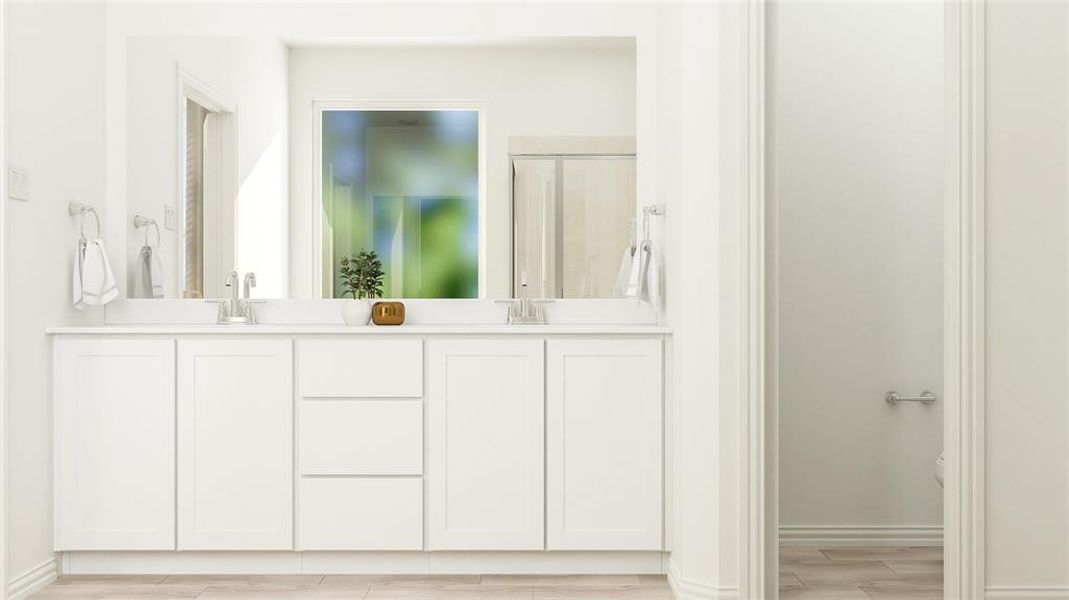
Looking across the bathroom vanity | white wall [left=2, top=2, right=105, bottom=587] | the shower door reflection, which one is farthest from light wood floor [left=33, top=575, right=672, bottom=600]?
the shower door reflection

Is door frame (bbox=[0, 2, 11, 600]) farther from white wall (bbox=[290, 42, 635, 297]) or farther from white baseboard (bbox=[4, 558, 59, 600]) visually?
white wall (bbox=[290, 42, 635, 297])

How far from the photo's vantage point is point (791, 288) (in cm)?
331

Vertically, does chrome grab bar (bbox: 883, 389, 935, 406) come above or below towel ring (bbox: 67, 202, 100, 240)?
below

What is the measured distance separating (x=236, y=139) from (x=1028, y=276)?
2.74 metres

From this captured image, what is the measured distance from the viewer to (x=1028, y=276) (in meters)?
2.46

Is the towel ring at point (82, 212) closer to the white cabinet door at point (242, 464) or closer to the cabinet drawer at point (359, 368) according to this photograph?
the white cabinet door at point (242, 464)

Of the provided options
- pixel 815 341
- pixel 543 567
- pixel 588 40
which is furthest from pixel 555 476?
pixel 588 40

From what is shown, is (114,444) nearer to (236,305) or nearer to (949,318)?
(236,305)

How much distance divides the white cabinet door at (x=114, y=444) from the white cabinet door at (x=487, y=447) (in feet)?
2.92

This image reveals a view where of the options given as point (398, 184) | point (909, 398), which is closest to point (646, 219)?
point (398, 184)

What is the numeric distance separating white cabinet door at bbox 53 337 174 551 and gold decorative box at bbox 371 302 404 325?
2.25ft

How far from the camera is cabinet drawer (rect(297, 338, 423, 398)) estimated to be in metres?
2.88

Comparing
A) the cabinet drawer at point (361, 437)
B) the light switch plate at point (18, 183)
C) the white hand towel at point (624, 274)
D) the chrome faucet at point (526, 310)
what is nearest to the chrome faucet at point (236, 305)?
the cabinet drawer at point (361, 437)

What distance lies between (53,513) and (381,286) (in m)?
1.33
